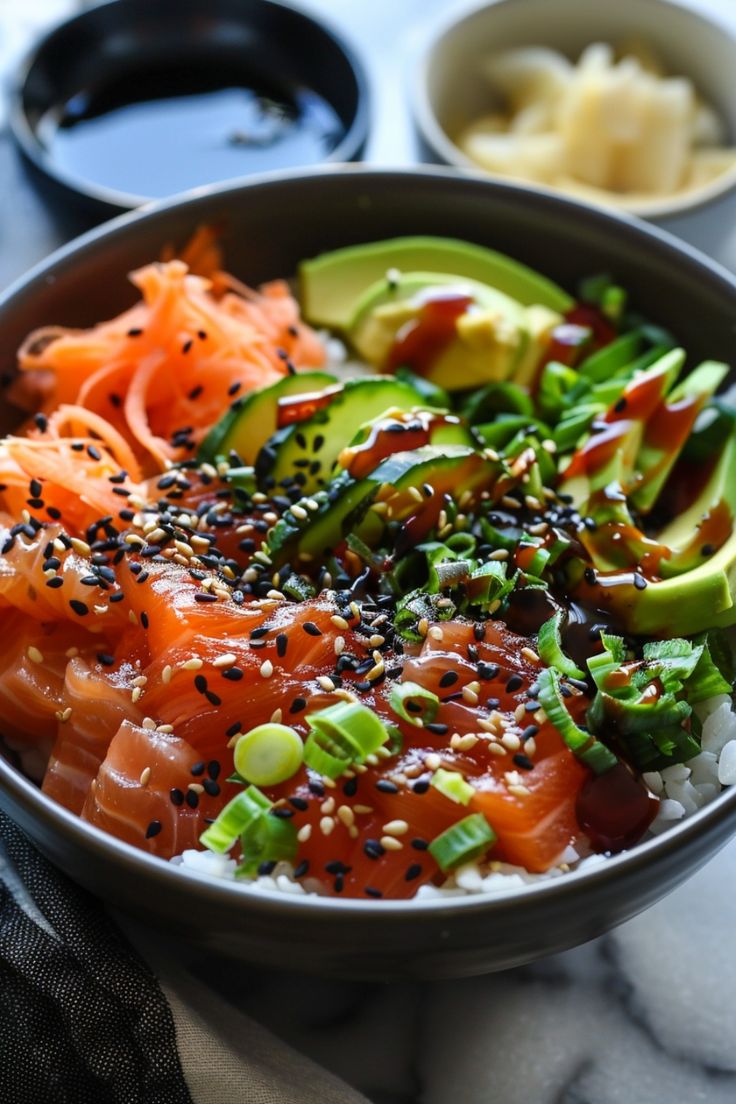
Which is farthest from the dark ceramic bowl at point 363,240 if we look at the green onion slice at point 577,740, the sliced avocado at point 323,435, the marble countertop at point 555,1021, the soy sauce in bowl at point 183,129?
the soy sauce in bowl at point 183,129

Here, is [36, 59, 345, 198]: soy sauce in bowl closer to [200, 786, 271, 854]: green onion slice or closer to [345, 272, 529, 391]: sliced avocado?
[345, 272, 529, 391]: sliced avocado

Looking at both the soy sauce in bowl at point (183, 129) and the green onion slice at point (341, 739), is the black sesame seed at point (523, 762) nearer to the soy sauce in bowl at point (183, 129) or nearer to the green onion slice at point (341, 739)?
the green onion slice at point (341, 739)

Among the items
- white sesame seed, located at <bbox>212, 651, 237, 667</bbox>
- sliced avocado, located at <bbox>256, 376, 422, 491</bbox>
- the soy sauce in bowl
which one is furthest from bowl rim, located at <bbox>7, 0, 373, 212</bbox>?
white sesame seed, located at <bbox>212, 651, 237, 667</bbox>

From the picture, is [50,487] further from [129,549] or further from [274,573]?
[274,573]

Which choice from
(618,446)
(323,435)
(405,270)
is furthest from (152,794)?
(405,270)

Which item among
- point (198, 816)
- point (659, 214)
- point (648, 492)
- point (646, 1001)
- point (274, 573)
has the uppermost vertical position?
point (659, 214)

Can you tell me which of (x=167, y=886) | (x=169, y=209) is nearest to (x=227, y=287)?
(x=169, y=209)

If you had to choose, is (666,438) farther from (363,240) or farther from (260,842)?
(260,842)
